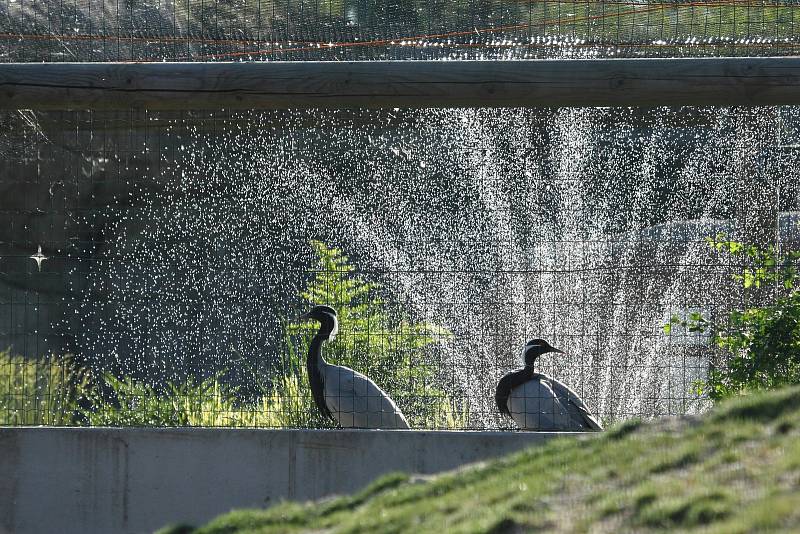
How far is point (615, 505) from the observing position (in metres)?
3.32

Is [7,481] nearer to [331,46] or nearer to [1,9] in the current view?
[331,46]

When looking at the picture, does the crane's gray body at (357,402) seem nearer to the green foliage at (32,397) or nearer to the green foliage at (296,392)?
the green foliage at (296,392)

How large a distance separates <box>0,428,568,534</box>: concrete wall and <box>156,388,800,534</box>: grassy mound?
147cm

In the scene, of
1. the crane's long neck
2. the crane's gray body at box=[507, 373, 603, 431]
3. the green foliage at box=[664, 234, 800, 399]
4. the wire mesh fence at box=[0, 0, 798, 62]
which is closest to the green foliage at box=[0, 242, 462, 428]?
the crane's long neck

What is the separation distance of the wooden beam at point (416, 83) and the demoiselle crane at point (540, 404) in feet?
6.57

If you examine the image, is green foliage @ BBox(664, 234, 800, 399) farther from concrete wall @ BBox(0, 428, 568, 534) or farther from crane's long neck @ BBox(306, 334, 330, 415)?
crane's long neck @ BBox(306, 334, 330, 415)

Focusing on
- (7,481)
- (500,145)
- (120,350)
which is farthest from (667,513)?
(120,350)

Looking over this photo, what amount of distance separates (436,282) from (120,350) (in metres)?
4.14

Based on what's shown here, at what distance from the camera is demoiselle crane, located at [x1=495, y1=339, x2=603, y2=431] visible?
268 inches

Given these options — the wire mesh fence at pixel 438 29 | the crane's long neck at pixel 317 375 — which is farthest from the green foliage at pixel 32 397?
the wire mesh fence at pixel 438 29

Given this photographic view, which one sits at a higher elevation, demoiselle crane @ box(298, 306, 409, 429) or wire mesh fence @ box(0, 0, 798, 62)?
wire mesh fence @ box(0, 0, 798, 62)

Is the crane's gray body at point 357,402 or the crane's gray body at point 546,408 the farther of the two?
the crane's gray body at point 357,402

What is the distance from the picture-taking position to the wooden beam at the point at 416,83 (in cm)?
565

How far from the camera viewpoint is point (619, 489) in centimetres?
353
